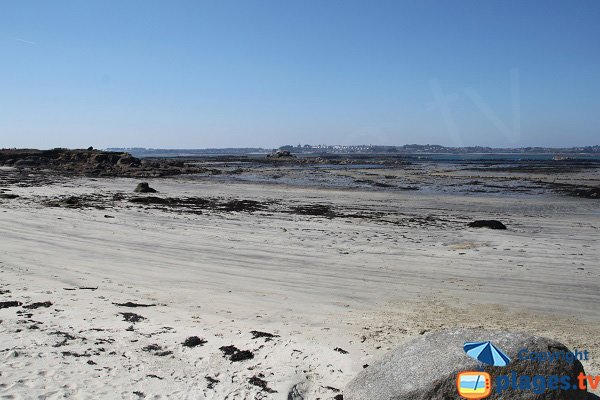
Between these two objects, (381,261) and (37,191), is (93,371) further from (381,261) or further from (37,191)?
(37,191)

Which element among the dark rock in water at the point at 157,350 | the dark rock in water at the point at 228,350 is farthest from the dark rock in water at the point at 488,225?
the dark rock in water at the point at 157,350

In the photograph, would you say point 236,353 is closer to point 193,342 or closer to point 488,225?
point 193,342

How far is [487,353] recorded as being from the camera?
4043mm

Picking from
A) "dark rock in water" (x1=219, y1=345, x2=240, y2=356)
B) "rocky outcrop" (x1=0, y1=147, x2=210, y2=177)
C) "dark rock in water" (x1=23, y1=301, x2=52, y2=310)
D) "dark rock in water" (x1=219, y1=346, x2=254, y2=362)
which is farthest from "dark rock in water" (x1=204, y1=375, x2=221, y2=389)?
"rocky outcrop" (x1=0, y1=147, x2=210, y2=177)

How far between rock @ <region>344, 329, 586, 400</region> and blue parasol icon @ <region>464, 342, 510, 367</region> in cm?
4

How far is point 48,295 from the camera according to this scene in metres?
7.67

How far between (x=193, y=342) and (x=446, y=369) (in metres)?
3.39

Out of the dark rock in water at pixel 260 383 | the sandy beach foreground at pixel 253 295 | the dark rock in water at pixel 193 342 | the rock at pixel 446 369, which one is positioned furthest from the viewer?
the dark rock in water at pixel 193 342

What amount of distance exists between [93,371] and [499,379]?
4.16 metres

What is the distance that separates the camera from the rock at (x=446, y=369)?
152 inches

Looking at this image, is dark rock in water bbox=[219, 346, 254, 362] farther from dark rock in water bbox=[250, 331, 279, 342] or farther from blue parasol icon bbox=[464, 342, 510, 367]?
blue parasol icon bbox=[464, 342, 510, 367]

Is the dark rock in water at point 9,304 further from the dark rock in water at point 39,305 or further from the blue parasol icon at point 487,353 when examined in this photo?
the blue parasol icon at point 487,353

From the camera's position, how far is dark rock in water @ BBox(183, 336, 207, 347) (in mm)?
5965

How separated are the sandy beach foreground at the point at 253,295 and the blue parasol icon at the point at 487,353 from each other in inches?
60.9
